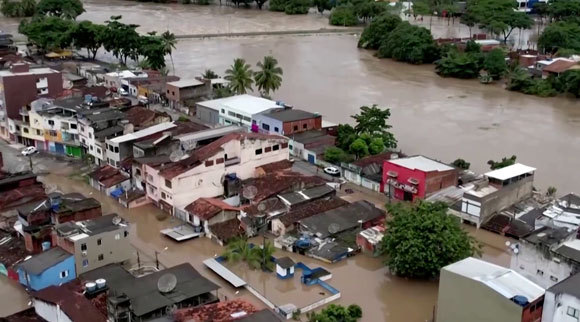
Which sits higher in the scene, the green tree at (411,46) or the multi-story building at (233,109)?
the green tree at (411,46)

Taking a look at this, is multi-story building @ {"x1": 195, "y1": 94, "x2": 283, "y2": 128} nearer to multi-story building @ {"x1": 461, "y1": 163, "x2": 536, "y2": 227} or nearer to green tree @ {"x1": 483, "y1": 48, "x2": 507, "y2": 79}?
multi-story building @ {"x1": 461, "y1": 163, "x2": 536, "y2": 227}

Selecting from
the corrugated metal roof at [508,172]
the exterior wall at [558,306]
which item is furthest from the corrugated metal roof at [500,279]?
the corrugated metal roof at [508,172]

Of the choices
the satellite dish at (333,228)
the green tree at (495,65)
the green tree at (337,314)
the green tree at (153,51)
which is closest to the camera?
the green tree at (337,314)

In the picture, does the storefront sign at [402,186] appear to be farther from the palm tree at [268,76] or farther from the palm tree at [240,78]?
the palm tree at [240,78]

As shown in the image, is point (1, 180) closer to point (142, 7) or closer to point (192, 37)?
point (192, 37)

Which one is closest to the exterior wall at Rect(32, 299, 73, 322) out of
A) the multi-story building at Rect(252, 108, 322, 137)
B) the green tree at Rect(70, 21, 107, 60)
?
the multi-story building at Rect(252, 108, 322, 137)

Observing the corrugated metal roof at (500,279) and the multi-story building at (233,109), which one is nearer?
the corrugated metal roof at (500,279)
